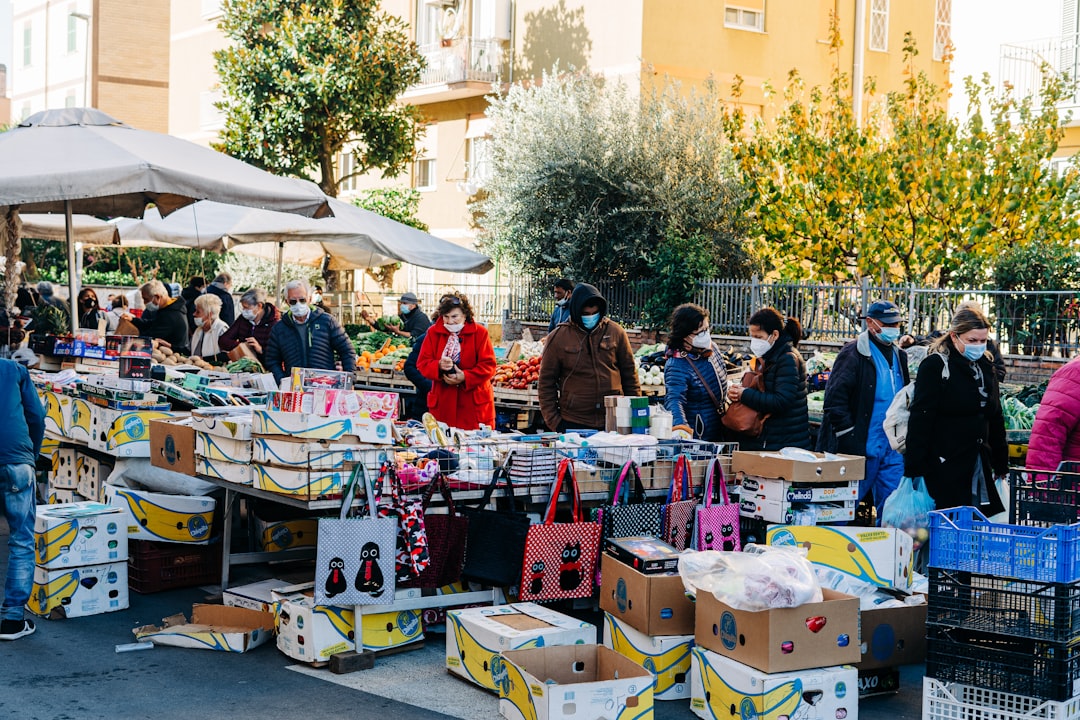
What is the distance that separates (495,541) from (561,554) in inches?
14.0

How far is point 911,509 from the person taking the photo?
7051 mm

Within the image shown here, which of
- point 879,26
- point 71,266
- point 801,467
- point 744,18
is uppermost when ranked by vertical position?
point 879,26

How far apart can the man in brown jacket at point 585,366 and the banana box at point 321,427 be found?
8.47 ft

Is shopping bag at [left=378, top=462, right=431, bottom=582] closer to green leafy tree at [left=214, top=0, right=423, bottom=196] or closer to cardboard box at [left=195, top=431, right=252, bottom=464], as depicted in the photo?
cardboard box at [left=195, top=431, right=252, bottom=464]

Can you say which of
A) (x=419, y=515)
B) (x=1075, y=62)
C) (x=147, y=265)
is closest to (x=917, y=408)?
(x=419, y=515)

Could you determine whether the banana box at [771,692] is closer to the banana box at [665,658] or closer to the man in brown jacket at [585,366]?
the banana box at [665,658]

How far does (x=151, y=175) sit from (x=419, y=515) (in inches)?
158

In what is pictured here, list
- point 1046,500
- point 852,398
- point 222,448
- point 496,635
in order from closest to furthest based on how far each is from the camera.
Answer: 1. point 1046,500
2. point 496,635
3. point 222,448
4. point 852,398

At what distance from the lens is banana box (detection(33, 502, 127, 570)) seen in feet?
23.4

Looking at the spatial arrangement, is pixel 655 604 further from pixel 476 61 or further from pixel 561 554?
pixel 476 61

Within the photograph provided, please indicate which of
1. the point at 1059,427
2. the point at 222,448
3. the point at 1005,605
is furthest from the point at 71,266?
the point at 1005,605

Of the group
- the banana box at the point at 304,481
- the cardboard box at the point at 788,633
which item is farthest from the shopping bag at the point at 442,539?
the cardboard box at the point at 788,633

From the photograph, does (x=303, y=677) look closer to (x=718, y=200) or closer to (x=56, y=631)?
(x=56, y=631)

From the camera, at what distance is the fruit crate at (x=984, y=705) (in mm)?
4984
